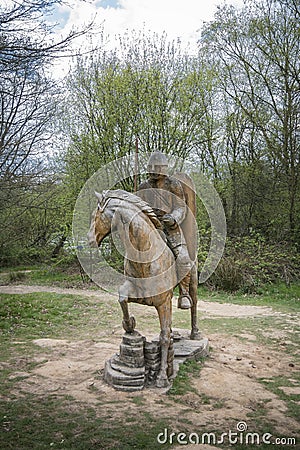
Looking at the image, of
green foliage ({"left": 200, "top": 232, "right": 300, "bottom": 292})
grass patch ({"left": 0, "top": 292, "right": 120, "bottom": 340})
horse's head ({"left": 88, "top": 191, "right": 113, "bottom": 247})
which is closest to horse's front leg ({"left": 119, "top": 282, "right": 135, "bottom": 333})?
horse's head ({"left": 88, "top": 191, "right": 113, "bottom": 247})

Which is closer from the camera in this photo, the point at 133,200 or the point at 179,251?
the point at 133,200

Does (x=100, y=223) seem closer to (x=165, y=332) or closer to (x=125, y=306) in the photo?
(x=125, y=306)

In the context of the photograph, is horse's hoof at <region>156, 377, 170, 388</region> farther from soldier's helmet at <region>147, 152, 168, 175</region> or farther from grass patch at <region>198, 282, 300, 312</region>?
grass patch at <region>198, 282, 300, 312</region>

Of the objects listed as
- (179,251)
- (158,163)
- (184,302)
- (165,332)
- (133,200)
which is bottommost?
(165,332)

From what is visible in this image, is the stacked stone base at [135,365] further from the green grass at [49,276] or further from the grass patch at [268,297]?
the green grass at [49,276]

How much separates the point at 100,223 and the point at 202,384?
2.04 metres

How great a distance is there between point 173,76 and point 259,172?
14.7ft

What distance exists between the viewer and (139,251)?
408cm

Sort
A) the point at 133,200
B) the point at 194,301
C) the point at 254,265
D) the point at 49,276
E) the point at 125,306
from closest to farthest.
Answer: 1. the point at 133,200
2. the point at 125,306
3. the point at 194,301
4. the point at 254,265
5. the point at 49,276

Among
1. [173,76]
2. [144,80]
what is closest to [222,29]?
[173,76]

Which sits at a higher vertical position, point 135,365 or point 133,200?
point 133,200

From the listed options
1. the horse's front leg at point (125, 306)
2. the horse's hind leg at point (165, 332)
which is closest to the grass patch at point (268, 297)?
the horse's hind leg at point (165, 332)

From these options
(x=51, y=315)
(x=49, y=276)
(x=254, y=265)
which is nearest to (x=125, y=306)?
(x=51, y=315)

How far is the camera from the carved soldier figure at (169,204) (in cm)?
473
